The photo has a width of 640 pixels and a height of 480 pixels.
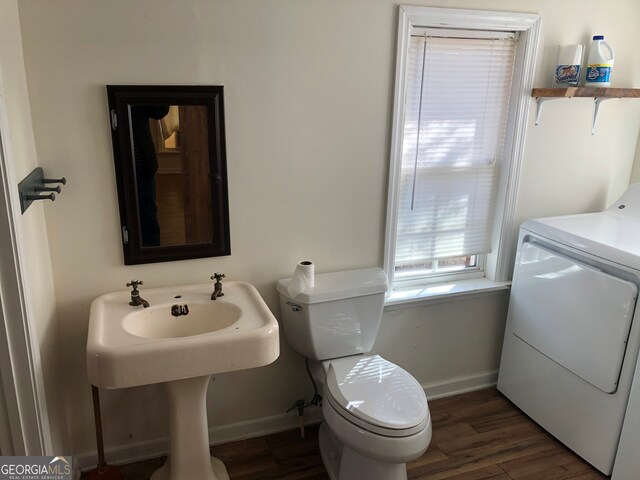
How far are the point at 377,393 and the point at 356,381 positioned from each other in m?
0.10

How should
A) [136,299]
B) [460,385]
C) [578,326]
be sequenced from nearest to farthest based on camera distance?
1. [136,299]
2. [578,326]
3. [460,385]

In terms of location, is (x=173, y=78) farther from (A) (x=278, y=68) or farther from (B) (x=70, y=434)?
(B) (x=70, y=434)

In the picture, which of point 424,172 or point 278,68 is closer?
point 278,68

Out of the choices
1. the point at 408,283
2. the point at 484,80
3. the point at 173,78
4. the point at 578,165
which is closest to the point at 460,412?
the point at 408,283

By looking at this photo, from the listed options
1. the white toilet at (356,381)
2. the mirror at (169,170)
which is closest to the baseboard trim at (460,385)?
the white toilet at (356,381)

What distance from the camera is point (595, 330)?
2.03 metres

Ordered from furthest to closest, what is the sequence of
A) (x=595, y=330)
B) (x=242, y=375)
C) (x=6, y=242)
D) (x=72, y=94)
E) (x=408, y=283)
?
(x=408, y=283) < (x=242, y=375) < (x=595, y=330) < (x=72, y=94) < (x=6, y=242)

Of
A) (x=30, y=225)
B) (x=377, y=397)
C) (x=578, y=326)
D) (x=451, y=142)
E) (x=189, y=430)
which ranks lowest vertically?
(x=189, y=430)

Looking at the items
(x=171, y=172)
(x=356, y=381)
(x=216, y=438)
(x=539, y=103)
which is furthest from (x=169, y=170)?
(x=539, y=103)

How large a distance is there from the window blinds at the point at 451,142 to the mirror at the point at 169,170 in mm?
827

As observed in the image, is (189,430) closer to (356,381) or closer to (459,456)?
(356,381)

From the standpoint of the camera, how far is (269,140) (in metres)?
1.95

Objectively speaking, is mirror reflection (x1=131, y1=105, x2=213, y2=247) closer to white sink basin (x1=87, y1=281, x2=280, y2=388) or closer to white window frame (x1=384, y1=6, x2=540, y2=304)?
white sink basin (x1=87, y1=281, x2=280, y2=388)

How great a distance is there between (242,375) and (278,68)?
1.26 meters
